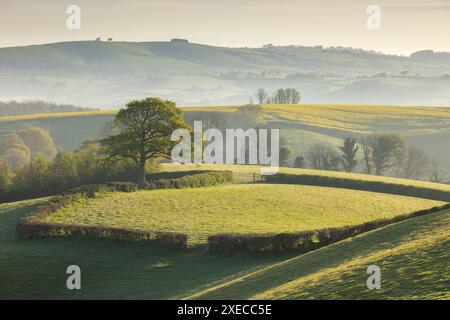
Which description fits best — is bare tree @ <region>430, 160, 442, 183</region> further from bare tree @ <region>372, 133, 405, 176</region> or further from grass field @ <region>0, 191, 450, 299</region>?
grass field @ <region>0, 191, 450, 299</region>

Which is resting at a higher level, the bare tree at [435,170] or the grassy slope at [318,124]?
the grassy slope at [318,124]

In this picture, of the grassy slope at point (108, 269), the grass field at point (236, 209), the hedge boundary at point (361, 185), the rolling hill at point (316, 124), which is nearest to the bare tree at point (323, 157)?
the rolling hill at point (316, 124)

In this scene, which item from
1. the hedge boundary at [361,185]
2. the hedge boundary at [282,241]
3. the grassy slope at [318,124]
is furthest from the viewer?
the grassy slope at [318,124]

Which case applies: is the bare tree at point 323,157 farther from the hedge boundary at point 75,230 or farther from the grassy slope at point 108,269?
the grassy slope at point 108,269

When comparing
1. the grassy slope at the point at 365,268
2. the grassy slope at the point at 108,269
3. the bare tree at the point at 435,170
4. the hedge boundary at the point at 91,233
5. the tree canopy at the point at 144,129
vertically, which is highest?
the tree canopy at the point at 144,129

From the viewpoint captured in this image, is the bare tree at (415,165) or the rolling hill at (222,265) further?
the bare tree at (415,165)

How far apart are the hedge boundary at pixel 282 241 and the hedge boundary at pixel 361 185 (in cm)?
3607

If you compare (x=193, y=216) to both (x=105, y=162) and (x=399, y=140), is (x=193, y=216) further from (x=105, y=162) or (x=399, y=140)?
(x=399, y=140)

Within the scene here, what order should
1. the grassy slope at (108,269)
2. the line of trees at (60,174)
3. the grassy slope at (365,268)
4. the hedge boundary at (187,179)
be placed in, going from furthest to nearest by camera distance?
the line of trees at (60,174) → the hedge boundary at (187,179) → the grassy slope at (108,269) → the grassy slope at (365,268)

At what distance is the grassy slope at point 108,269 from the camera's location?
35.0 meters

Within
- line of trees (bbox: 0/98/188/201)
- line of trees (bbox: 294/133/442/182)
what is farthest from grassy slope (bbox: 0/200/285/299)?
line of trees (bbox: 294/133/442/182)

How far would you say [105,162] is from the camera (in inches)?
2889

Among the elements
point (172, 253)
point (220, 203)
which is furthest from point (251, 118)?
point (172, 253)

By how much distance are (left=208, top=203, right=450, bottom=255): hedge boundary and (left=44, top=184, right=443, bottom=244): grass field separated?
3606mm
